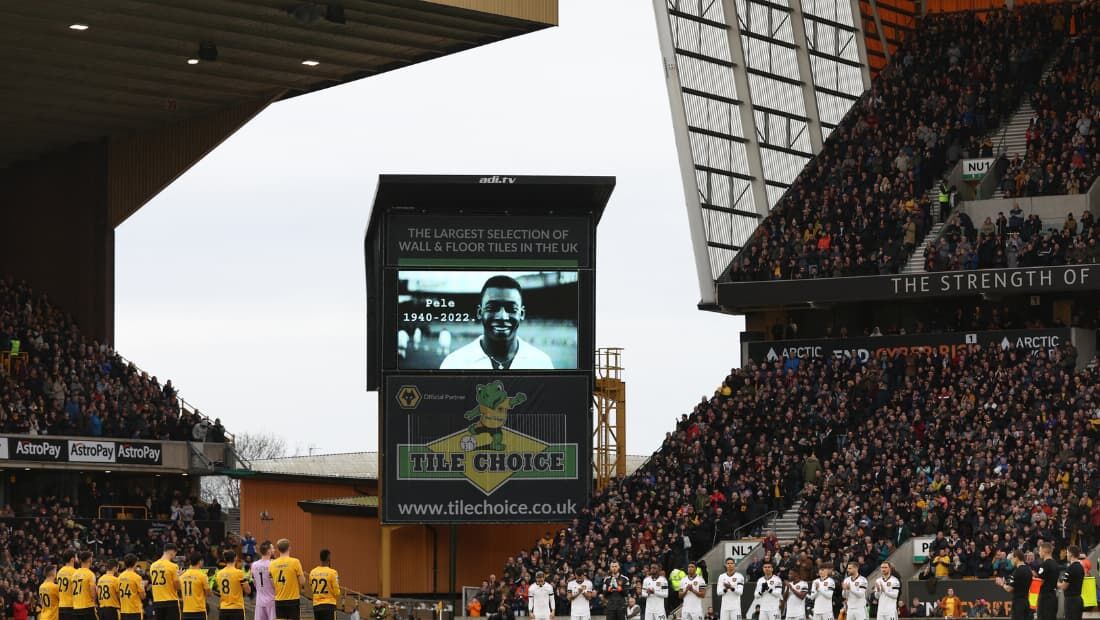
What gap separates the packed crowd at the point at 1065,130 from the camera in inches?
2206

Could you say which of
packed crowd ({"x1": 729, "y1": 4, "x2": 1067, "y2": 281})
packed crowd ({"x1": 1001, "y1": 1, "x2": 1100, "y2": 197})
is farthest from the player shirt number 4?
packed crowd ({"x1": 1001, "y1": 1, "x2": 1100, "y2": 197})

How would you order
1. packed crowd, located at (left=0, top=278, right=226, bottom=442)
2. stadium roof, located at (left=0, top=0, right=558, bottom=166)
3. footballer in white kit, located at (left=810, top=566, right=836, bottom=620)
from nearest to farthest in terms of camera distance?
footballer in white kit, located at (left=810, top=566, right=836, bottom=620)
stadium roof, located at (left=0, top=0, right=558, bottom=166)
packed crowd, located at (left=0, top=278, right=226, bottom=442)

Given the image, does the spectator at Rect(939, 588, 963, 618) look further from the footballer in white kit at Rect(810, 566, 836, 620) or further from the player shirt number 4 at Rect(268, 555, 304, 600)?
the player shirt number 4 at Rect(268, 555, 304, 600)

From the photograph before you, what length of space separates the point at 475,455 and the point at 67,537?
11.1 metres

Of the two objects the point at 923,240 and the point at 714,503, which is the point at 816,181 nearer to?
the point at 923,240

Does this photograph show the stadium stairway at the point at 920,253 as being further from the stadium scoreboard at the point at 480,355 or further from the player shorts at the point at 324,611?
the player shorts at the point at 324,611

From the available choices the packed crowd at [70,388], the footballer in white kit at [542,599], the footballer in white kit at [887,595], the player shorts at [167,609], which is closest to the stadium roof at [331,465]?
the packed crowd at [70,388]

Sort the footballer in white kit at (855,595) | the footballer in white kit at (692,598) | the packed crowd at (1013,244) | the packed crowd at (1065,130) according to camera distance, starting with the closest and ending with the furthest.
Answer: the footballer in white kit at (855,595) → the footballer in white kit at (692,598) → the packed crowd at (1013,244) → the packed crowd at (1065,130)

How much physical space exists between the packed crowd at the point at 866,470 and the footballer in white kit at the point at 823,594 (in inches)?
187

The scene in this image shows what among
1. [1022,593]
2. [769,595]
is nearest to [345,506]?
[769,595]

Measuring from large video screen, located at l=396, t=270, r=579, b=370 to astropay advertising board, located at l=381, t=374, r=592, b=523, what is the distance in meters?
0.53

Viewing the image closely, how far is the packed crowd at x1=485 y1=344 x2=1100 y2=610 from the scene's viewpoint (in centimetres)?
4722

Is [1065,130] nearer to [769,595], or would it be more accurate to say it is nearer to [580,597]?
[769,595]

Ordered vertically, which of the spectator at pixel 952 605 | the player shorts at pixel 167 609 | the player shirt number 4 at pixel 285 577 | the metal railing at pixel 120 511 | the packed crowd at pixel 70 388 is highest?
the packed crowd at pixel 70 388
